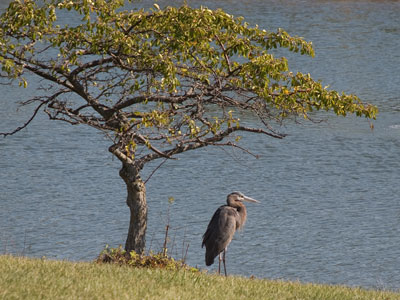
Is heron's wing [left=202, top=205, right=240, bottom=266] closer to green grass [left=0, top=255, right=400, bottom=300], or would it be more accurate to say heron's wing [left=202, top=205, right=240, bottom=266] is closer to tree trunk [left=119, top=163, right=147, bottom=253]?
tree trunk [left=119, top=163, right=147, bottom=253]

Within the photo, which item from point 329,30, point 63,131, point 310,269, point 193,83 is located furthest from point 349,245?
point 329,30

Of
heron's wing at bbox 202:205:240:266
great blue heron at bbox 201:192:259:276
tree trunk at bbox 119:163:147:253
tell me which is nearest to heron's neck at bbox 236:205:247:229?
great blue heron at bbox 201:192:259:276

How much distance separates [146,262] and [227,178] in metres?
11.5

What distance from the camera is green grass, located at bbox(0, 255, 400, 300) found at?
9.93m

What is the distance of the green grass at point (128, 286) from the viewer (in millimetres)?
9930

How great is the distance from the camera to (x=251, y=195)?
78.0 feet

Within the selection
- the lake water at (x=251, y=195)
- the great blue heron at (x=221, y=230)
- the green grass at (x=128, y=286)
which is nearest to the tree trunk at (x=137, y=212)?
the great blue heron at (x=221, y=230)

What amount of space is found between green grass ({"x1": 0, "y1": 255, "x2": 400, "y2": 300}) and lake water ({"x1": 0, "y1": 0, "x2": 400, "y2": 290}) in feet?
20.2

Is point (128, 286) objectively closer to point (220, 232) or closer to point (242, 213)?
point (220, 232)

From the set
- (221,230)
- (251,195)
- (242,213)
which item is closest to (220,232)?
(221,230)

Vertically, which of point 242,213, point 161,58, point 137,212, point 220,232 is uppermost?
point 161,58

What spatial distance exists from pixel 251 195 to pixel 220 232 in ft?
29.6

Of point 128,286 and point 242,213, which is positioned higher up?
point 242,213

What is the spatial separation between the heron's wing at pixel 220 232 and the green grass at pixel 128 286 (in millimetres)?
2387
